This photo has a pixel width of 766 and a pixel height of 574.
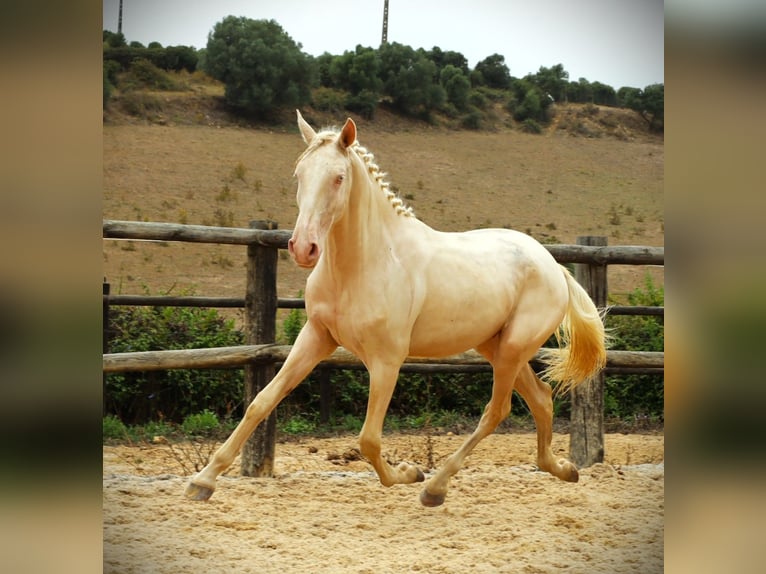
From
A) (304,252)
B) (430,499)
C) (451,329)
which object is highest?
(304,252)

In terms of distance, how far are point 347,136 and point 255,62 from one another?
4.62ft

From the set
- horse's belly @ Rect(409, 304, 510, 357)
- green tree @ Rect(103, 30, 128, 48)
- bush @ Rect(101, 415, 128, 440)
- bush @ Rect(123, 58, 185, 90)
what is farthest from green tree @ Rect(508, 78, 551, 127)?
bush @ Rect(101, 415, 128, 440)

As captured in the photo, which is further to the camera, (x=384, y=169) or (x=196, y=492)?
(x=384, y=169)

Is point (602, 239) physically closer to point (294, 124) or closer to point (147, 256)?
point (294, 124)

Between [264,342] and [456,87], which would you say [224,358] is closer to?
[264,342]

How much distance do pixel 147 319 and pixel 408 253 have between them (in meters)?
3.18

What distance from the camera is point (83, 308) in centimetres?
181

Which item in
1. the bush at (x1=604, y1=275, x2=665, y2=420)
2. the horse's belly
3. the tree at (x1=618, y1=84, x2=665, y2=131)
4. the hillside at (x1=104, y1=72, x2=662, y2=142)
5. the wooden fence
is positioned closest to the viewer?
the horse's belly

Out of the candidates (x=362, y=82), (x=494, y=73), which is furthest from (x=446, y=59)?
(x=362, y=82)

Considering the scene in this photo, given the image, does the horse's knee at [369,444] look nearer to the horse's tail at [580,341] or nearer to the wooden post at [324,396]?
the horse's tail at [580,341]

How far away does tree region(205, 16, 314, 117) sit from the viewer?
12.9ft

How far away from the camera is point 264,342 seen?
168 inches

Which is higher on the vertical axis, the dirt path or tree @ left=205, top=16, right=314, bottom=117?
tree @ left=205, top=16, right=314, bottom=117

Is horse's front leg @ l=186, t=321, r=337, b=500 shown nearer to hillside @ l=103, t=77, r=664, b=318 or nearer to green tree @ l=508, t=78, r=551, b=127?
hillside @ l=103, t=77, r=664, b=318
